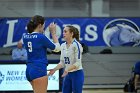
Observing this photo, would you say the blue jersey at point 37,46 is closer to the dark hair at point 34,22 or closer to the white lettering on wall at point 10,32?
the dark hair at point 34,22

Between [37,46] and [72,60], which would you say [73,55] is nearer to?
[72,60]

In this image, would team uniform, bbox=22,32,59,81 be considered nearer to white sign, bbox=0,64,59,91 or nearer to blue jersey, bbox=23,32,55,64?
blue jersey, bbox=23,32,55,64

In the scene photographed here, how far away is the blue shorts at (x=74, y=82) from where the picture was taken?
6.90 metres

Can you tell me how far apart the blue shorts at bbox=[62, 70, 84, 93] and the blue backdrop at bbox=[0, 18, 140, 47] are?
7.22 metres

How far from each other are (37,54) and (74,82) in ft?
4.42

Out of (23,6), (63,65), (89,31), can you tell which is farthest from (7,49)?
(63,65)

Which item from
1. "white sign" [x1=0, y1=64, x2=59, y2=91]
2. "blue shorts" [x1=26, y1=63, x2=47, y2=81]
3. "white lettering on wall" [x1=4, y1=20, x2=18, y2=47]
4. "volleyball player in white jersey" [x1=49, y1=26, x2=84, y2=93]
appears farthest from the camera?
"white lettering on wall" [x1=4, y1=20, x2=18, y2=47]

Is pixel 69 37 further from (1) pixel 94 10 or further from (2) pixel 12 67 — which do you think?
(1) pixel 94 10

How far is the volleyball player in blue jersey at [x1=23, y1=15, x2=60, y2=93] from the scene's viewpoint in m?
5.75

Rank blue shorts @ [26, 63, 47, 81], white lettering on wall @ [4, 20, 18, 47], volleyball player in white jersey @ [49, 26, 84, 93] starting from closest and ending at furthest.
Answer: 1. blue shorts @ [26, 63, 47, 81]
2. volleyball player in white jersey @ [49, 26, 84, 93]
3. white lettering on wall @ [4, 20, 18, 47]

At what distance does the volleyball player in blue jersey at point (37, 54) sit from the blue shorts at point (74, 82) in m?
1.20

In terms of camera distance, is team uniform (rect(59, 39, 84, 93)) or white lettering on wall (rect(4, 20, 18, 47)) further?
white lettering on wall (rect(4, 20, 18, 47))

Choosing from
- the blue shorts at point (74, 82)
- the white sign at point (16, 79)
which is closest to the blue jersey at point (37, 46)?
the blue shorts at point (74, 82)

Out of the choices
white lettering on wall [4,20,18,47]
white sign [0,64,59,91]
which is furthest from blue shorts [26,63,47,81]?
white lettering on wall [4,20,18,47]
